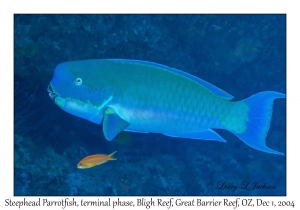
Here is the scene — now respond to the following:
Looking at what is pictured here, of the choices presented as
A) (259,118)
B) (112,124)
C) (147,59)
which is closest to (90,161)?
(112,124)

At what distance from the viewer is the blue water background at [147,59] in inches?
155

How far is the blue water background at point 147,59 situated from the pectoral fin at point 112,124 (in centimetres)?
127

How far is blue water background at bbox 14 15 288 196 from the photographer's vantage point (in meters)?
3.93

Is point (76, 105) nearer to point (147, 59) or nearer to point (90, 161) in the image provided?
point (90, 161)

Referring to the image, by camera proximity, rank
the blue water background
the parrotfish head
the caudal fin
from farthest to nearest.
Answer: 1. the blue water background
2. the caudal fin
3. the parrotfish head

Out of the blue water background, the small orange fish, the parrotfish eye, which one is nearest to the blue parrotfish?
the parrotfish eye

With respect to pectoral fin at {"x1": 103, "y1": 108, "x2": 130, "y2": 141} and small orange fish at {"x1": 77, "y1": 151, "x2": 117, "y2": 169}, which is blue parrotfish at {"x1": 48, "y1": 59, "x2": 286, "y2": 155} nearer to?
pectoral fin at {"x1": 103, "y1": 108, "x2": 130, "y2": 141}

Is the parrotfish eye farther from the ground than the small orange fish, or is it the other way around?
the parrotfish eye

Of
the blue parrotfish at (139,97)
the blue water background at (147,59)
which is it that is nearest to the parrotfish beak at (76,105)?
the blue parrotfish at (139,97)

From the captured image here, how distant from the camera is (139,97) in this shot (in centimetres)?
292

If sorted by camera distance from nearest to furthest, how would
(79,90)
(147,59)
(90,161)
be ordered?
(79,90) < (90,161) < (147,59)

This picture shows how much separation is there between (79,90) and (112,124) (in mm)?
530

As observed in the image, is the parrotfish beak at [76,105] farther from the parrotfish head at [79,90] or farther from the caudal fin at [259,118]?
the caudal fin at [259,118]

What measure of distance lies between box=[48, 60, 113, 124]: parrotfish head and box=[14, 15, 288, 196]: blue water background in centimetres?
135
